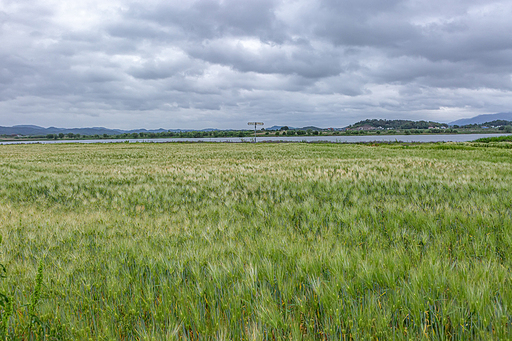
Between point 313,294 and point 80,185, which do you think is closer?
point 313,294

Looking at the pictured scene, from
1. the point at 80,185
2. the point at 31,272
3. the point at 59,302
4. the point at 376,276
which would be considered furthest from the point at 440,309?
the point at 80,185

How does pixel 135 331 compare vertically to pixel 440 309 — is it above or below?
below

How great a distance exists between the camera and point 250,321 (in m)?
2.13

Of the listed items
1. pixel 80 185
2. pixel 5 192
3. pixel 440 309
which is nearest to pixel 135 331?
pixel 440 309

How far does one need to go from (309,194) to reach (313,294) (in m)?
4.77

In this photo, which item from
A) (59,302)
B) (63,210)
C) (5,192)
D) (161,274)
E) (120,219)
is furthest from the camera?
(5,192)

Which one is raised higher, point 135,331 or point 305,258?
point 305,258

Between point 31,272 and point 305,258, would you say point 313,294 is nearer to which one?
point 305,258

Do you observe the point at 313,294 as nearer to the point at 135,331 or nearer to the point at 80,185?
the point at 135,331

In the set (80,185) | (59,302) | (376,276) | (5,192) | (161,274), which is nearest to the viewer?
(59,302)

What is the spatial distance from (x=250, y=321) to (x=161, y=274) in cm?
112

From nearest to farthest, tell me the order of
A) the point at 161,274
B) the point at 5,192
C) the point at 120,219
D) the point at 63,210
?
the point at 161,274 < the point at 120,219 < the point at 63,210 < the point at 5,192

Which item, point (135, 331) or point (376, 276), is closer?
point (135, 331)

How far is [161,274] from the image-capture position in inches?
107
